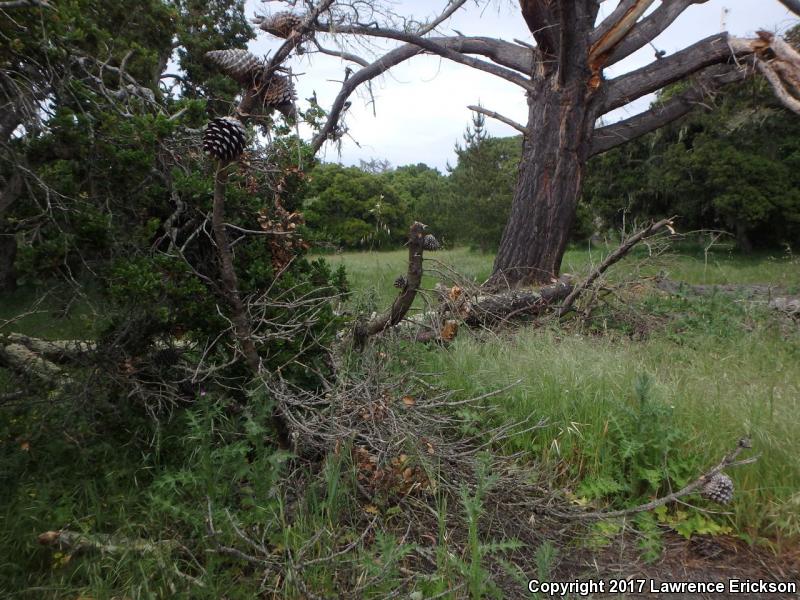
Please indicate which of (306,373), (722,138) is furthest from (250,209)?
(722,138)

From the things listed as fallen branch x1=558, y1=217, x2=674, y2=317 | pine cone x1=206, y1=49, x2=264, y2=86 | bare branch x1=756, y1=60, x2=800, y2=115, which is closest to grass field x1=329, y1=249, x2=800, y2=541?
Result: fallen branch x1=558, y1=217, x2=674, y2=317

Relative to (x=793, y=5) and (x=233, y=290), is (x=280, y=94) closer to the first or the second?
(x=233, y=290)

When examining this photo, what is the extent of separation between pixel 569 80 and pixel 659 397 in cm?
495

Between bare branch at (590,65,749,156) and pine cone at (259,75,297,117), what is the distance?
17.0 feet

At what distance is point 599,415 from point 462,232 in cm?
1757

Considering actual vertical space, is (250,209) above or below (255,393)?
above

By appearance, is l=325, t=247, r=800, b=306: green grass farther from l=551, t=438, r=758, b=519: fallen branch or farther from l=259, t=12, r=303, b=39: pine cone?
l=551, t=438, r=758, b=519: fallen branch

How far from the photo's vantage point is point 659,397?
320 centimetres

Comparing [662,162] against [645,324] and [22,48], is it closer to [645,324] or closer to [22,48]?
[645,324]

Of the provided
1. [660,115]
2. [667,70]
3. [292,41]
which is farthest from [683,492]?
[660,115]

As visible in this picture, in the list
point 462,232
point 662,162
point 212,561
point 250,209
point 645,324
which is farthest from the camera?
point 462,232

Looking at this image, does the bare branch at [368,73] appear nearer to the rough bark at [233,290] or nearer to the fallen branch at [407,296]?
the fallen branch at [407,296]

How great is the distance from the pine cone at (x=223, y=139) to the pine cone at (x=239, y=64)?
139 centimetres

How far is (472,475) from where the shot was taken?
2.68 meters
